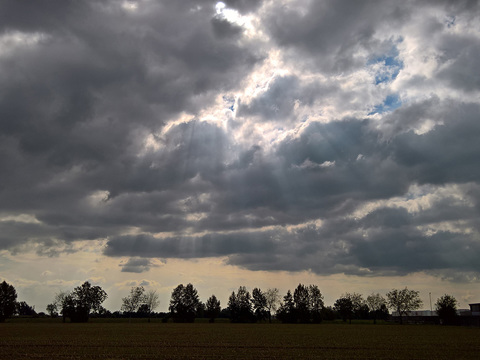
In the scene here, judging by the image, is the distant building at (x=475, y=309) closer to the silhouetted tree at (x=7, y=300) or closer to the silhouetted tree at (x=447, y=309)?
the silhouetted tree at (x=447, y=309)

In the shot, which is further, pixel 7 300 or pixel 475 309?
pixel 7 300

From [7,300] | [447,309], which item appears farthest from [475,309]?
[7,300]

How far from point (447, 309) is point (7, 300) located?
609 feet

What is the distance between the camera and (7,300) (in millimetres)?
180125

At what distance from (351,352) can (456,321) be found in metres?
137

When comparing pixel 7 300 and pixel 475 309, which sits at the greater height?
pixel 7 300

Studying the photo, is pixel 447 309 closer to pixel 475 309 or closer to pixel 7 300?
pixel 475 309

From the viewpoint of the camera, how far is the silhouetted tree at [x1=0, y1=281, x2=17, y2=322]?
581 ft

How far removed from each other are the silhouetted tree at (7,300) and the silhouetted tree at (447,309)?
596 ft

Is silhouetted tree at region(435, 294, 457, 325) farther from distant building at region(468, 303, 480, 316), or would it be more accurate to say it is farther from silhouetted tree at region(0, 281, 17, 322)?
silhouetted tree at region(0, 281, 17, 322)

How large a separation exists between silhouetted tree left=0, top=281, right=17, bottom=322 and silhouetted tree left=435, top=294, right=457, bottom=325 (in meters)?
182

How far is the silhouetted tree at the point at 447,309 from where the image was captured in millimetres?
163625

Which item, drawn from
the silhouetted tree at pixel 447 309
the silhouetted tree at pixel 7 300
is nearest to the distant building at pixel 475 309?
the silhouetted tree at pixel 447 309

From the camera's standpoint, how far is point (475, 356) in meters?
44.2
